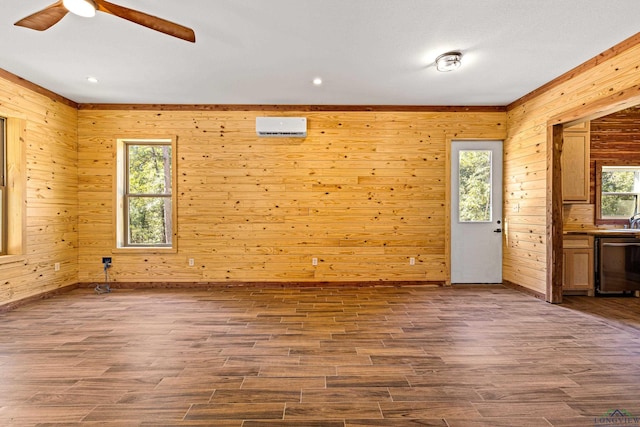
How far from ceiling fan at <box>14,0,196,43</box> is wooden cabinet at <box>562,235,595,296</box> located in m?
5.03

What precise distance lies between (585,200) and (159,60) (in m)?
5.65

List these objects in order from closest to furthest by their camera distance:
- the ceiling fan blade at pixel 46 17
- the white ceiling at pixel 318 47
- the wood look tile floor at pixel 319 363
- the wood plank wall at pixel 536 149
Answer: the wood look tile floor at pixel 319 363 < the ceiling fan blade at pixel 46 17 < the white ceiling at pixel 318 47 < the wood plank wall at pixel 536 149

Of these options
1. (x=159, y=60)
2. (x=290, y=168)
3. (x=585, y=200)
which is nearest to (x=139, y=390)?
(x=159, y=60)

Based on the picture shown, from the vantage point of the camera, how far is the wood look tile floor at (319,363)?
1.94 m

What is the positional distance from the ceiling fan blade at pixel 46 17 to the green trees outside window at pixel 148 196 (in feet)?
9.43

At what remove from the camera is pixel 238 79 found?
4.05 m

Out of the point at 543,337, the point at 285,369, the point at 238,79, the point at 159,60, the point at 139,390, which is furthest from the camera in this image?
the point at 238,79

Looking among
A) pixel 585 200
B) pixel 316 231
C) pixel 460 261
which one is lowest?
pixel 460 261

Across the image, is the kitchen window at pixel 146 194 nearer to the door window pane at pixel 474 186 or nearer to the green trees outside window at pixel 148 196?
the green trees outside window at pixel 148 196

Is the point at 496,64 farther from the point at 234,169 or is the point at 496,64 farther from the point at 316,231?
the point at 234,169

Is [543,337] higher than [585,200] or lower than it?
lower

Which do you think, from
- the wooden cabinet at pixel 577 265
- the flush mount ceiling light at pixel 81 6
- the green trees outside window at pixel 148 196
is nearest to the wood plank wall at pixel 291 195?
the green trees outside window at pixel 148 196

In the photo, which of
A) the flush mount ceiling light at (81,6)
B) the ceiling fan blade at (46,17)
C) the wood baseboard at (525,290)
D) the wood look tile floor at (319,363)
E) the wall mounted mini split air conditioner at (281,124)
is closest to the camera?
the wood look tile floor at (319,363)

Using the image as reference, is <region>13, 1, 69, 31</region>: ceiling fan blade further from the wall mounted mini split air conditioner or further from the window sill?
the window sill
